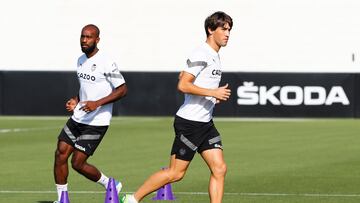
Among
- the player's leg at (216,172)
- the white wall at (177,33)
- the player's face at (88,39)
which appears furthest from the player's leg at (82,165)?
the white wall at (177,33)

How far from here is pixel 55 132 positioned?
29.8 m

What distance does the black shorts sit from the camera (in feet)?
44.5

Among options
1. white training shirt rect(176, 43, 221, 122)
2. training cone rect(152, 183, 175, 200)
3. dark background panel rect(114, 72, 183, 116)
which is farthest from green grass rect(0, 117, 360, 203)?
dark background panel rect(114, 72, 183, 116)

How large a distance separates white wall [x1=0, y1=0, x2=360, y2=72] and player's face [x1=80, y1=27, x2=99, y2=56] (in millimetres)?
30164

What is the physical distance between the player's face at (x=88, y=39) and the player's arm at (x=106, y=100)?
56 centimetres

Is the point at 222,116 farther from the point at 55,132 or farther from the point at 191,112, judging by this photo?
the point at 191,112

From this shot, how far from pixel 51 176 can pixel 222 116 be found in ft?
67.2

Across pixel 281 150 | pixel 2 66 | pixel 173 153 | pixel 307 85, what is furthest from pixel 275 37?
pixel 173 153

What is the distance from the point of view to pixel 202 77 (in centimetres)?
1205

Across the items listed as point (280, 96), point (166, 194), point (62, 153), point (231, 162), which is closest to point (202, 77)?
point (62, 153)

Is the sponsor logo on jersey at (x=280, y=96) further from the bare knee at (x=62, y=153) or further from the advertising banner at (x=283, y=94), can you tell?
the bare knee at (x=62, y=153)

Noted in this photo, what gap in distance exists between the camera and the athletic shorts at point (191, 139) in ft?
40.0

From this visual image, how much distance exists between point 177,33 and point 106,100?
104ft

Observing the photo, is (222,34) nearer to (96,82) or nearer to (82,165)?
(96,82)
